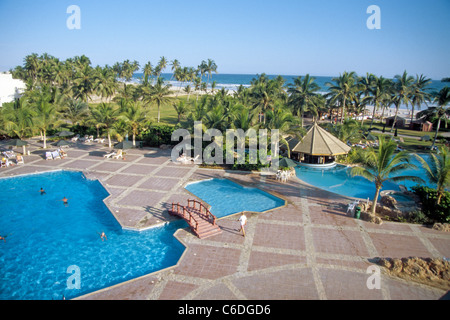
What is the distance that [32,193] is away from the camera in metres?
20.7

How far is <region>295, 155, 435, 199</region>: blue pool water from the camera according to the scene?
22.3 metres

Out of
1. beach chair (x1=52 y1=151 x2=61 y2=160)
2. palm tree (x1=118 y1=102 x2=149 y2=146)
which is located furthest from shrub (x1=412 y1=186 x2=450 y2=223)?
beach chair (x1=52 y1=151 x2=61 y2=160)

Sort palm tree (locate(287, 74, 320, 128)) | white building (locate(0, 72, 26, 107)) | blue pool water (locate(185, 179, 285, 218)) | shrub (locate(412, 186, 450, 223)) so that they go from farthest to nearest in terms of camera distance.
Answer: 1. white building (locate(0, 72, 26, 107))
2. palm tree (locate(287, 74, 320, 128))
3. blue pool water (locate(185, 179, 285, 218))
4. shrub (locate(412, 186, 450, 223))

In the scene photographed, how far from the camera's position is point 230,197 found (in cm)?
2056

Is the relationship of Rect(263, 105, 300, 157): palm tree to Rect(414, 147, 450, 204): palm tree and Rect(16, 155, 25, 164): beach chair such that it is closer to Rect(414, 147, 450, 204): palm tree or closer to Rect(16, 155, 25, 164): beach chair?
Rect(414, 147, 450, 204): palm tree

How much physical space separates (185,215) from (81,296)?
6913 millimetres

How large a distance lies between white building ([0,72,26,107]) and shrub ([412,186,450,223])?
181ft

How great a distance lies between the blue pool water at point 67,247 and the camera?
11945 mm

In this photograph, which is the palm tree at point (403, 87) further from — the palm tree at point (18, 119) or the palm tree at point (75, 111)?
the palm tree at point (18, 119)

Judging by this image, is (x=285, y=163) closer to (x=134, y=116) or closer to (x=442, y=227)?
(x=442, y=227)

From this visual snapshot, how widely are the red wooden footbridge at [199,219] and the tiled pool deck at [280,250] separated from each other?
0.45 meters

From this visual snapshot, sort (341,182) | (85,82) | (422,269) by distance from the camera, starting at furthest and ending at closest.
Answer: (85,82), (341,182), (422,269)

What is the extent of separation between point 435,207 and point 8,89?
58.2 meters

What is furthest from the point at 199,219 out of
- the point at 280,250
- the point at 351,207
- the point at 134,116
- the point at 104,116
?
the point at 104,116
